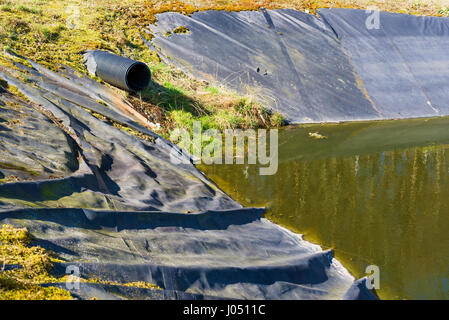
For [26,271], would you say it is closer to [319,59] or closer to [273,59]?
[273,59]

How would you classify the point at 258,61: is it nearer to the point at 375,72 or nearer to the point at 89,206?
the point at 375,72

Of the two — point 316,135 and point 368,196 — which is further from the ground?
point 316,135

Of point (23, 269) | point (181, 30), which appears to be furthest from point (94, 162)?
point (181, 30)

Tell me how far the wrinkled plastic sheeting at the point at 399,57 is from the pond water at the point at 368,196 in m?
1.90

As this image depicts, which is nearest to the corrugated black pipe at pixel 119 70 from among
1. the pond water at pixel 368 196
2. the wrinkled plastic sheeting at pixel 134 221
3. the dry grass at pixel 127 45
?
the dry grass at pixel 127 45

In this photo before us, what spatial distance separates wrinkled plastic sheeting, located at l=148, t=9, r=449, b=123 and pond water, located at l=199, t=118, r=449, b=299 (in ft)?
4.52

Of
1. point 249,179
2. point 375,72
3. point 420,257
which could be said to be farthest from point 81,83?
point 375,72

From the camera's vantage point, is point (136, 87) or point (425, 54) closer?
point (136, 87)

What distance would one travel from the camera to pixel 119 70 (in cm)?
903

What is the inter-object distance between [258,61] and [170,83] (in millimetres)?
3048

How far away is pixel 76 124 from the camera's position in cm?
705

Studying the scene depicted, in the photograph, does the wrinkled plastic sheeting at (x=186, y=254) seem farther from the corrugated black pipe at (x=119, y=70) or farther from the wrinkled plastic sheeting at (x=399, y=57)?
the wrinkled plastic sheeting at (x=399, y=57)

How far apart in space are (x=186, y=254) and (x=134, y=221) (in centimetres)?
67

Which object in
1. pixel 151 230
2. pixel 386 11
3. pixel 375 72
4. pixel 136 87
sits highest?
pixel 386 11
